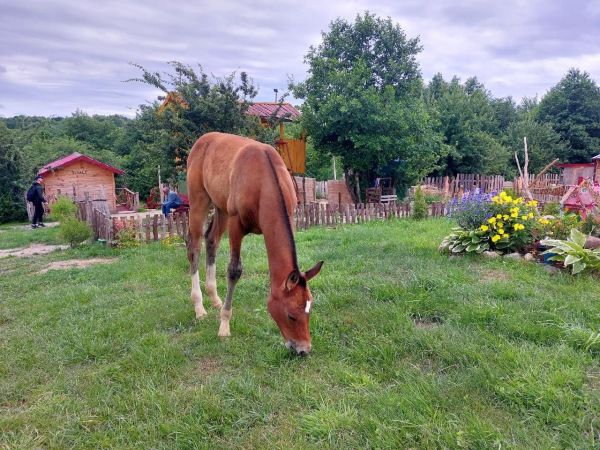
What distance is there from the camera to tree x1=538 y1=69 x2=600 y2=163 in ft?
117

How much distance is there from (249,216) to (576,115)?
43063 mm

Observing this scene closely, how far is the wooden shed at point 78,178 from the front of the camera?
24.4 m

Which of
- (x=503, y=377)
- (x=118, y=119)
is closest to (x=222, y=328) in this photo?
(x=503, y=377)

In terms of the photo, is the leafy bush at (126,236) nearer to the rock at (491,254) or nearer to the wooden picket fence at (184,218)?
the wooden picket fence at (184,218)

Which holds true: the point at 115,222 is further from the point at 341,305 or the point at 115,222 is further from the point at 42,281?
the point at 341,305

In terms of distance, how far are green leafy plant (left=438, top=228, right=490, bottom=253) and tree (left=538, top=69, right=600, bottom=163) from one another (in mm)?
34900

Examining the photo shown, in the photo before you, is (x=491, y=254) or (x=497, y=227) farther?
(x=497, y=227)

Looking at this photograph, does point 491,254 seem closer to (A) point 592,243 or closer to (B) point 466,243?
(B) point 466,243

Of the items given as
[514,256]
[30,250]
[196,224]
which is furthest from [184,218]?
[514,256]

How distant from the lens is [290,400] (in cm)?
313

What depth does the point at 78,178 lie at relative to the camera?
82.5ft

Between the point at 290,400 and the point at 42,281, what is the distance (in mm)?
Answer: 6406

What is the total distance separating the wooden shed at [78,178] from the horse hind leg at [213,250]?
69.4ft

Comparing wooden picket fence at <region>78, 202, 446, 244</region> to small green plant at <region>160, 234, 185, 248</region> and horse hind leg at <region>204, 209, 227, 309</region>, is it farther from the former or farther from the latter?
horse hind leg at <region>204, 209, 227, 309</region>
